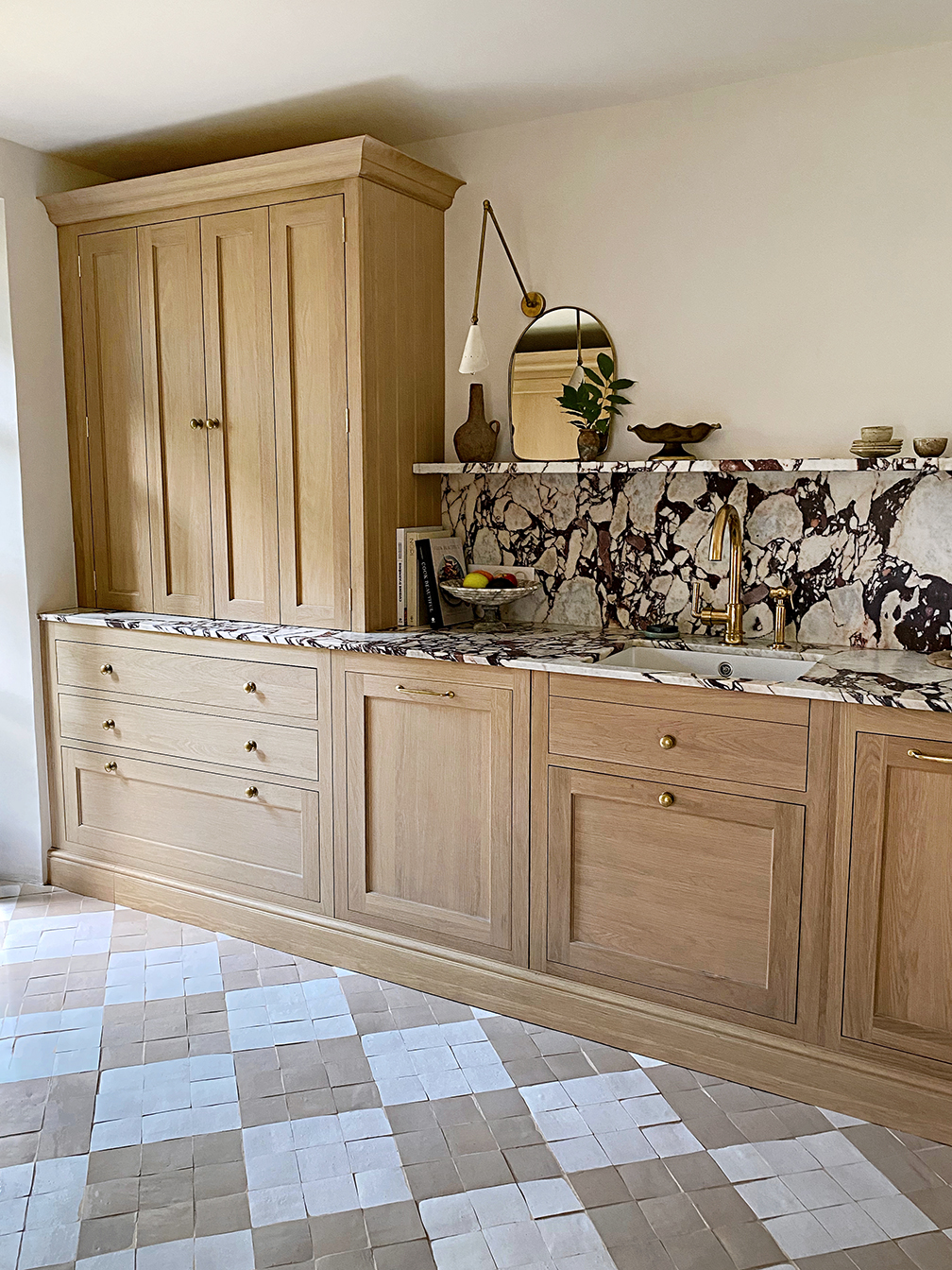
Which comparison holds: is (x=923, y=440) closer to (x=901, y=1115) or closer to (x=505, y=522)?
(x=505, y=522)

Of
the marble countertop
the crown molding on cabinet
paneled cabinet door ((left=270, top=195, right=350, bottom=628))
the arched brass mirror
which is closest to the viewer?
the marble countertop

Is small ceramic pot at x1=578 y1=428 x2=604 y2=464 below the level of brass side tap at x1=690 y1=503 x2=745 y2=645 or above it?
above

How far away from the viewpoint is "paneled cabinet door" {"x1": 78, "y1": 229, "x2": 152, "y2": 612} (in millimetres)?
3314

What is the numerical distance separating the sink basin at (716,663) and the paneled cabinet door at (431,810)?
411mm

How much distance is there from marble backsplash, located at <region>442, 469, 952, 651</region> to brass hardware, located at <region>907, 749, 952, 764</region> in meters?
0.64

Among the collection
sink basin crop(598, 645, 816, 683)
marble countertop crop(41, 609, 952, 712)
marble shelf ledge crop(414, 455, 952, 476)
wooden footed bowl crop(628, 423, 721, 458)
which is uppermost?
wooden footed bowl crop(628, 423, 721, 458)

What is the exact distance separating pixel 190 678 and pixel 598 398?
1.51 m

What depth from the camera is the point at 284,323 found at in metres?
2.98

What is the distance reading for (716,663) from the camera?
274 cm

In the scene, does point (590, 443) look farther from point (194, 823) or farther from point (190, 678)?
point (194, 823)

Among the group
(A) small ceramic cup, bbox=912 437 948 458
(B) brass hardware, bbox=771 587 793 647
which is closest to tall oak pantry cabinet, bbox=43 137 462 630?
(B) brass hardware, bbox=771 587 793 647

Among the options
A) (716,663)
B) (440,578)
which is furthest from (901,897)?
(440,578)

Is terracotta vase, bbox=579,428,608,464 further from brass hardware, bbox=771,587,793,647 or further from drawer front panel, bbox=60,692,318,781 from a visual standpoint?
drawer front panel, bbox=60,692,318,781

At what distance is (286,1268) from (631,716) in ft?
4.37
